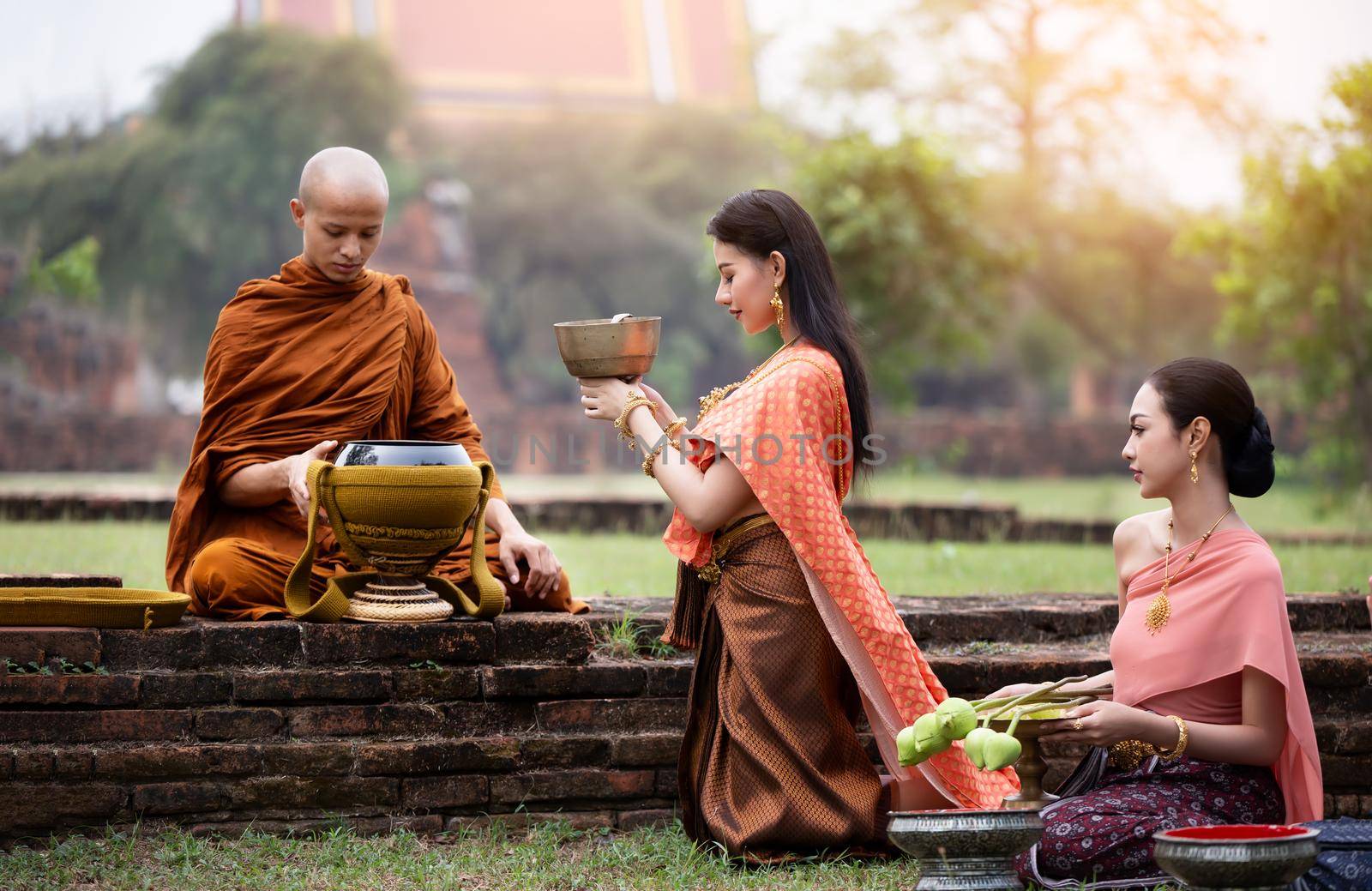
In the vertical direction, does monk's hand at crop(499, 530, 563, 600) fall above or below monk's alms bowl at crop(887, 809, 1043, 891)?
above

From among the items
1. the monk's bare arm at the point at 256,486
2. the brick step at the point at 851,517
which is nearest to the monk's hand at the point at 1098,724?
the monk's bare arm at the point at 256,486

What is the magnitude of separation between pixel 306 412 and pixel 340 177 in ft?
2.00

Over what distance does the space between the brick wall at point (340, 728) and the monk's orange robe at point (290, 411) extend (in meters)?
0.23

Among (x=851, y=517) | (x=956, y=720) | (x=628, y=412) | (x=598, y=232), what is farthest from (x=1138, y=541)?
(x=598, y=232)

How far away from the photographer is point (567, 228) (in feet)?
95.6

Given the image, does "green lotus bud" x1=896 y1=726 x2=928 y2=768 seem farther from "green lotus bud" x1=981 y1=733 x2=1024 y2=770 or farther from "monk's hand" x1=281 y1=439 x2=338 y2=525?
"monk's hand" x1=281 y1=439 x2=338 y2=525

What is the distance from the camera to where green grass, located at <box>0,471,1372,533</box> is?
11.7 meters

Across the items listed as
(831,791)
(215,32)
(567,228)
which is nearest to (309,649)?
(831,791)

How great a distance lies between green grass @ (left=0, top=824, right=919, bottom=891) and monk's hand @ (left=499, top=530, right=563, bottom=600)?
0.68 metres

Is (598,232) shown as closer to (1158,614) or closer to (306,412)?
(306,412)

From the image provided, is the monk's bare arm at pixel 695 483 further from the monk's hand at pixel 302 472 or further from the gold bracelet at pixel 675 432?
the monk's hand at pixel 302 472

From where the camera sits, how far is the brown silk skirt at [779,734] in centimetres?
313

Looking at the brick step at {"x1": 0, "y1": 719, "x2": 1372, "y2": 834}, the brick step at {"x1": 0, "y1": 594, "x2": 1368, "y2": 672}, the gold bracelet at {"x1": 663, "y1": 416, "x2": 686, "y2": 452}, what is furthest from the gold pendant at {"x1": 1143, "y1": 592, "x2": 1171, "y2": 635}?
the brick step at {"x1": 0, "y1": 719, "x2": 1372, "y2": 834}

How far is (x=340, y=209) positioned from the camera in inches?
142
